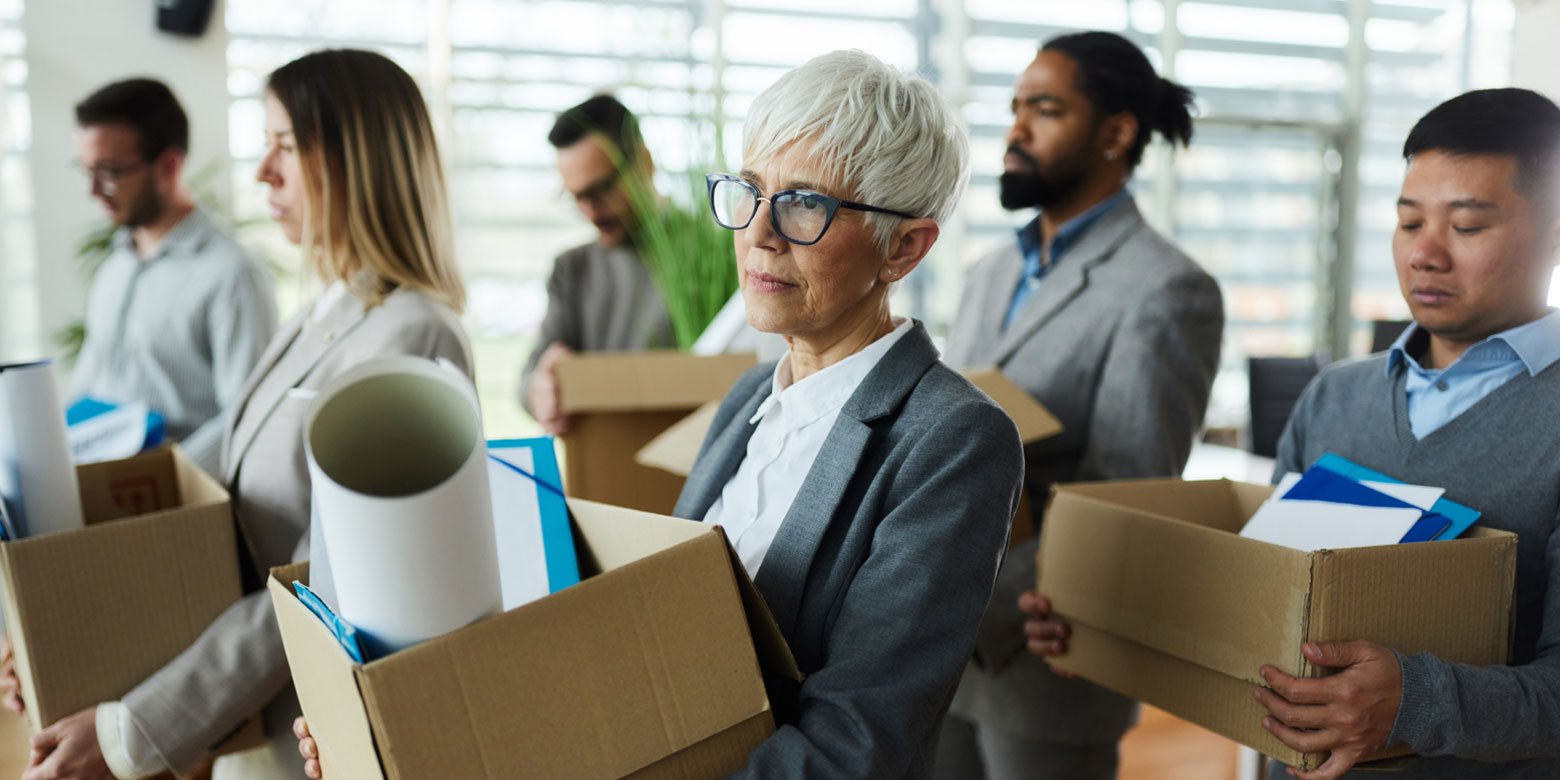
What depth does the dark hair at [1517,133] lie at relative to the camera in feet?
4.02

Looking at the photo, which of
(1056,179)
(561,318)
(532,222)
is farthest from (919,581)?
(532,222)

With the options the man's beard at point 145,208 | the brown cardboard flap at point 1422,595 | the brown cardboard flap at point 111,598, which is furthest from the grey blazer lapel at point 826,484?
the man's beard at point 145,208

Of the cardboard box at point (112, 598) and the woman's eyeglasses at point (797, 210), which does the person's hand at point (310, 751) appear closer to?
the cardboard box at point (112, 598)

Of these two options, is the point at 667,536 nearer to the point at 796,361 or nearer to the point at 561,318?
the point at 796,361

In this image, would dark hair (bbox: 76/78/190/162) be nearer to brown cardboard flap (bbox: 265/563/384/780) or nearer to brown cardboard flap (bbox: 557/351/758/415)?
brown cardboard flap (bbox: 557/351/758/415)

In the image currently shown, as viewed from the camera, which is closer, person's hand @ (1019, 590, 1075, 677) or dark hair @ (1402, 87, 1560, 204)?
dark hair @ (1402, 87, 1560, 204)

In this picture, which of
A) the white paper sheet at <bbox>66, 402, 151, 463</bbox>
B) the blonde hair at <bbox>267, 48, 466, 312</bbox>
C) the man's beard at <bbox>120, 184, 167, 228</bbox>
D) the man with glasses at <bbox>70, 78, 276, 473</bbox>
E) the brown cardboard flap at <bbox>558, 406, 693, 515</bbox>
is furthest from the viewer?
the man's beard at <bbox>120, 184, 167, 228</bbox>

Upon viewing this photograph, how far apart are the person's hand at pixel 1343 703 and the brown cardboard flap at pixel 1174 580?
1.0 inches

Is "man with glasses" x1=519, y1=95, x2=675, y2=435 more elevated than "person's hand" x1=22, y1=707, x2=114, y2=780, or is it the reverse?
"man with glasses" x1=519, y1=95, x2=675, y2=435

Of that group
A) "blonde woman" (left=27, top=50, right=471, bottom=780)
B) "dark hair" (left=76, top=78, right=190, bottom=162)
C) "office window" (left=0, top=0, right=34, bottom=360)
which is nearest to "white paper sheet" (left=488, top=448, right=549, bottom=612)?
"blonde woman" (left=27, top=50, right=471, bottom=780)

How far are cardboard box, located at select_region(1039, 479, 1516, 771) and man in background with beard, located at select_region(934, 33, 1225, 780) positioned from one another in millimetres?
145

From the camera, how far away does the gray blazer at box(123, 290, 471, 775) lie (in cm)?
138

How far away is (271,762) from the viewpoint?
59.8 inches

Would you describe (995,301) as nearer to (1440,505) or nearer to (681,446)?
(681,446)
